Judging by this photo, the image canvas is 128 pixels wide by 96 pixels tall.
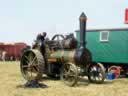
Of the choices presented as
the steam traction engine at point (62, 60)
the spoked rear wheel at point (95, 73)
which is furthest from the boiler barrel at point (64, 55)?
the spoked rear wheel at point (95, 73)

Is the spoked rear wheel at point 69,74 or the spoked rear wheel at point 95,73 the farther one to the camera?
the spoked rear wheel at point 95,73

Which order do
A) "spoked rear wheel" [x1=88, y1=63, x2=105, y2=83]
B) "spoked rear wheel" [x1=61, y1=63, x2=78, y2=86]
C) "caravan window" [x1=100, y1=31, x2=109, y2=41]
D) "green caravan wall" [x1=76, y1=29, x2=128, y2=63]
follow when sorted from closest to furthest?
"spoked rear wheel" [x1=61, y1=63, x2=78, y2=86] < "spoked rear wheel" [x1=88, y1=63, x2=105, y2=83] < "green caravan wall" [x1=76, y1=29, x2=128, y2=63] < "caravan window" [x1=100, y1=31, x2=109, y2=41]

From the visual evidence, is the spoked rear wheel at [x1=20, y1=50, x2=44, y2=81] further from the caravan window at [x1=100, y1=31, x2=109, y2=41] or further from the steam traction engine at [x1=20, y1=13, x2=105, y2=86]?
the caravan window at [x1=100, y1=31, x2=109, y2=41]

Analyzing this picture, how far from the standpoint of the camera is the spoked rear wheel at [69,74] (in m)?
13.5

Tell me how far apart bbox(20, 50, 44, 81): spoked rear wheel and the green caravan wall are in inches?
213

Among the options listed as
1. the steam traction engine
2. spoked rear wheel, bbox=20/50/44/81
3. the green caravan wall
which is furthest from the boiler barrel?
the green caravan wall

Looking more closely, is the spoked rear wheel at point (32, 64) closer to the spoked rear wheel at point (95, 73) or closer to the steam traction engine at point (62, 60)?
the steam traction engine at point (62, 60)

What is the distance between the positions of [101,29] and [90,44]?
110 cm

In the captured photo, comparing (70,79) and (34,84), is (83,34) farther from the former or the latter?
(34,84)

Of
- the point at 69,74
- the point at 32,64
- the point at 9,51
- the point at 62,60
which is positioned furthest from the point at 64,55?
the point at 9,51

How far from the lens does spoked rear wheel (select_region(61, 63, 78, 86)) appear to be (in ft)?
44.3

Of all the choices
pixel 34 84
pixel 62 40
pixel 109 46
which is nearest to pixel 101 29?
pixel 109 46

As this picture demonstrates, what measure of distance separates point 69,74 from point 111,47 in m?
6.29

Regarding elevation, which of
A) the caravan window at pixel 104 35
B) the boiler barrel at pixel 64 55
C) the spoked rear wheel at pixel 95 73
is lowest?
the spoked rear wheel at pixel 95 73
